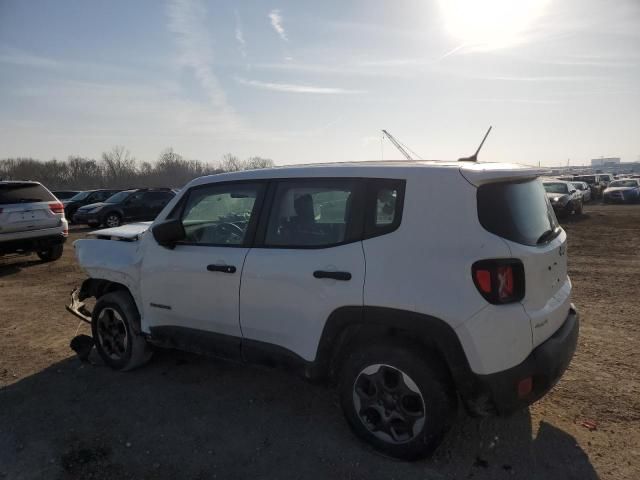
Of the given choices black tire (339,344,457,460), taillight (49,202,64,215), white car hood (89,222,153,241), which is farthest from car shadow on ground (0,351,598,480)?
taillight (49,202,64,215)

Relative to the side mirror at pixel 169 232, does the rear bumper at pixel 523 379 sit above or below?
below

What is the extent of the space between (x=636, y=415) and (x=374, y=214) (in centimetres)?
244

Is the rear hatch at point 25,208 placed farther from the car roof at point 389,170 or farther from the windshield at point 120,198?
the windshield at point 120,198

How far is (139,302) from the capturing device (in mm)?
4145

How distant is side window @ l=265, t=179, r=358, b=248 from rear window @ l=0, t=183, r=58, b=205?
8.65 m

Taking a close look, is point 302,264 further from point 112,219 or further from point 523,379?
point 112,219

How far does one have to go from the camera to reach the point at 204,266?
11.6 ft

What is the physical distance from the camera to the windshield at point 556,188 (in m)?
20.0

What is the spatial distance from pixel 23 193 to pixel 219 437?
8.94m

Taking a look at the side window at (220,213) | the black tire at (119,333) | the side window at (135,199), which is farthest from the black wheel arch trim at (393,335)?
the side window at (135,199)

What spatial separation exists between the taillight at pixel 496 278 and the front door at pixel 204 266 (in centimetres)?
168

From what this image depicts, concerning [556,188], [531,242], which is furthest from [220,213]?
[556,188]

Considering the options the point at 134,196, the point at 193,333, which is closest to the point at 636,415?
the point at 193,333

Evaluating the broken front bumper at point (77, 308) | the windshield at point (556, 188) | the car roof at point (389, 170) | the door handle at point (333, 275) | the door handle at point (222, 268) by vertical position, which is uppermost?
the car roof at point (389, 170)
